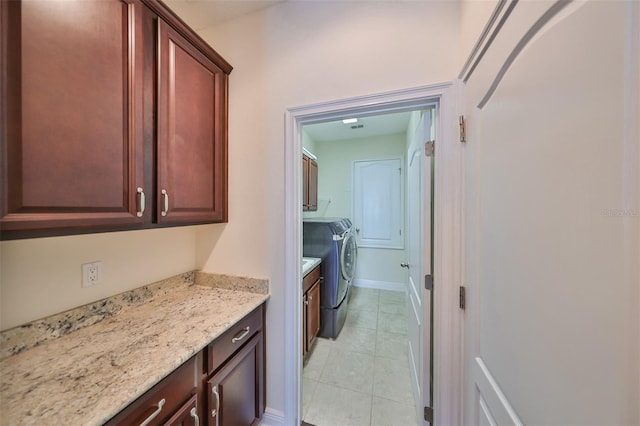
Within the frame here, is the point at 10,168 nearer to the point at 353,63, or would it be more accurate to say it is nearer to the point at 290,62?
the point at 290,62

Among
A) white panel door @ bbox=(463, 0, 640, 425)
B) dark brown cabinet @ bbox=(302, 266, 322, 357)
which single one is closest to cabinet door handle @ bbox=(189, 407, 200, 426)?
dark brown cabinet @ bbox=(302, 266, 322, 357)

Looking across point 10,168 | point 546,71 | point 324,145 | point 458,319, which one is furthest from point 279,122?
point 324,145

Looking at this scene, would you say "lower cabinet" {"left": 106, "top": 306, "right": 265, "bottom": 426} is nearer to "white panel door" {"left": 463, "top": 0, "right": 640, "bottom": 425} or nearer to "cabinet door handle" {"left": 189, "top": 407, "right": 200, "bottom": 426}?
"cabinet door handle" {"left": 189, "top": 407, "right": 200, "bottom": 426}

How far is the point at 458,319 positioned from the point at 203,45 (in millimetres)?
1979

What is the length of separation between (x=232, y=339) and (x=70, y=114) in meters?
1.13

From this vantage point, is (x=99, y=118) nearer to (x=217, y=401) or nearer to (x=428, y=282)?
(x=217, y=401)

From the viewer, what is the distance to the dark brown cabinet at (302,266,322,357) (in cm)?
188

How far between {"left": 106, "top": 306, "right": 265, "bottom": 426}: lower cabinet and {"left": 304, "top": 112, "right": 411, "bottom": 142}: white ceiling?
265 centimetres

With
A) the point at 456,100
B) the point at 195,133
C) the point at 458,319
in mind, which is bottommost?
the point at 458,319

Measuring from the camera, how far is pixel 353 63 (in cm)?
126

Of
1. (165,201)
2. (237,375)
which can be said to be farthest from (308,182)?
(237,375)

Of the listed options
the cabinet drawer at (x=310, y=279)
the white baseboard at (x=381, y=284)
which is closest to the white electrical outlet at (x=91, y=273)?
the cabinet drawer at (x=310, y=279)

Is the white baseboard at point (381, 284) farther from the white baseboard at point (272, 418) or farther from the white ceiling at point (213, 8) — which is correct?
the white ceiling at point (213, 8)

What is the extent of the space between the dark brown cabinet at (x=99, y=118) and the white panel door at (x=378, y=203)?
294cm
